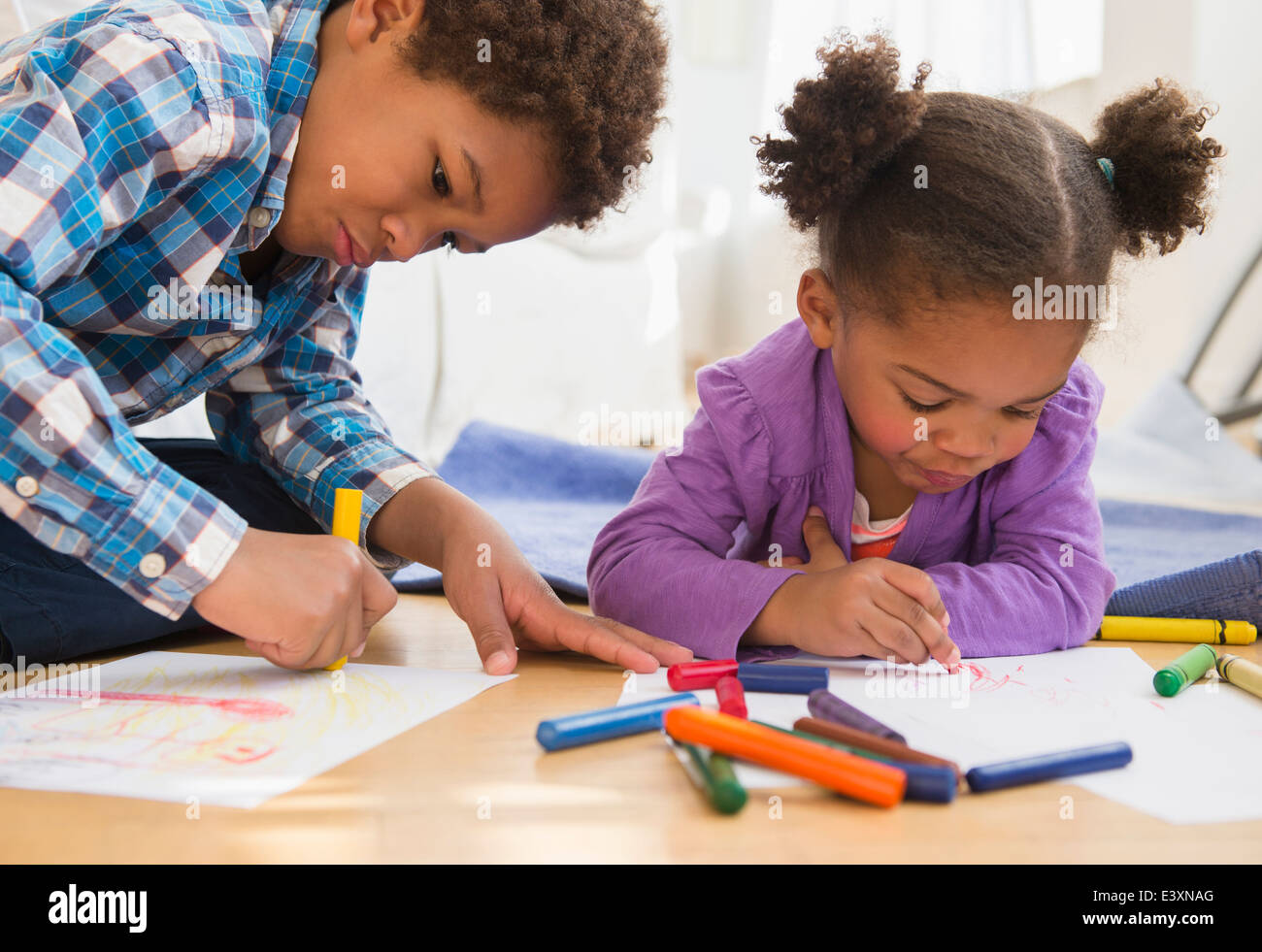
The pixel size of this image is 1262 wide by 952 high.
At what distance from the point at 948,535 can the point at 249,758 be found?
2.04 feet

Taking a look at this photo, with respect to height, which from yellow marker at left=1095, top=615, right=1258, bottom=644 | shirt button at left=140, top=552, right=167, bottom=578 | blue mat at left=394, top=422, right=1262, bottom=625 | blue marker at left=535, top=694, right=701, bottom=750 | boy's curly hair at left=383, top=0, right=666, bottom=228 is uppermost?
boy's curly hair at left=383, top=0, right=666, bottom=228

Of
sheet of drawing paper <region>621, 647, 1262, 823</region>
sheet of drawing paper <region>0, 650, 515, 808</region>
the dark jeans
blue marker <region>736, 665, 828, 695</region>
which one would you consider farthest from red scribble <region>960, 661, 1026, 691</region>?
the dark jeans

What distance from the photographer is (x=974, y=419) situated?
82 cm

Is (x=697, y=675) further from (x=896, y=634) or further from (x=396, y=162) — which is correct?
(x=396, y=162)

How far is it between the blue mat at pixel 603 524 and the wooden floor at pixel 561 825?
0.52 meters

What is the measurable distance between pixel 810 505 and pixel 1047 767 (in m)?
0.43

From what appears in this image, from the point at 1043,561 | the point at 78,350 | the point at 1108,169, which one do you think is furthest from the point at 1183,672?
the point at 78,350

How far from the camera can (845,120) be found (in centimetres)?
82

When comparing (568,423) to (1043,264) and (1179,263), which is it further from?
(1043,264)

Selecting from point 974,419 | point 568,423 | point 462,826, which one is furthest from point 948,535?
point 568,423

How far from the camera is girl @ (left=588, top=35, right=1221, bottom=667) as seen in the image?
31.2 inches

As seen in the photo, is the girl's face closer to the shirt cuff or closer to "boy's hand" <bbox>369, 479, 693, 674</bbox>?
"boy's hand" <bbox>369, 479, 693, 674</bbox>

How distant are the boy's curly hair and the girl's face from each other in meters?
0.21
